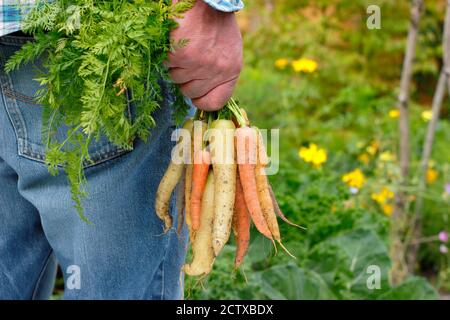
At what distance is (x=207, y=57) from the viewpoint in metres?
1.44

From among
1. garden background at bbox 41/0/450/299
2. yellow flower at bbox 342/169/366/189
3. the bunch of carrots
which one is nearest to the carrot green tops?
the bunch of carrots

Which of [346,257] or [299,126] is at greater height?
[299,126]

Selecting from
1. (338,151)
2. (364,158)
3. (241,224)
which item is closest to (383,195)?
(364,158)

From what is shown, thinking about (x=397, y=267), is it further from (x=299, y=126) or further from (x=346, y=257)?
(x=299, y=126)

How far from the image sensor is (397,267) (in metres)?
3.10

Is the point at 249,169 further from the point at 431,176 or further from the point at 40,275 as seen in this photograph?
the point at 431,176

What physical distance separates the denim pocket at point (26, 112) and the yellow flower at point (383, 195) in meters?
1.78

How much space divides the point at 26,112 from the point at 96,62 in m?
0.26

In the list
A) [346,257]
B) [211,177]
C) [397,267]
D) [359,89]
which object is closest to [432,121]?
[397,267]

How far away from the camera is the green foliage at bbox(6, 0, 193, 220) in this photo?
1425 mm

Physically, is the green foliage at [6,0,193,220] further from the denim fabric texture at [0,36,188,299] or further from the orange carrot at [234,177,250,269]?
the orange carrot at [234,177,250,269]

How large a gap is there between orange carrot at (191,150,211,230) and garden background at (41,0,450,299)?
172 mm

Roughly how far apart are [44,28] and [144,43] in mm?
212
